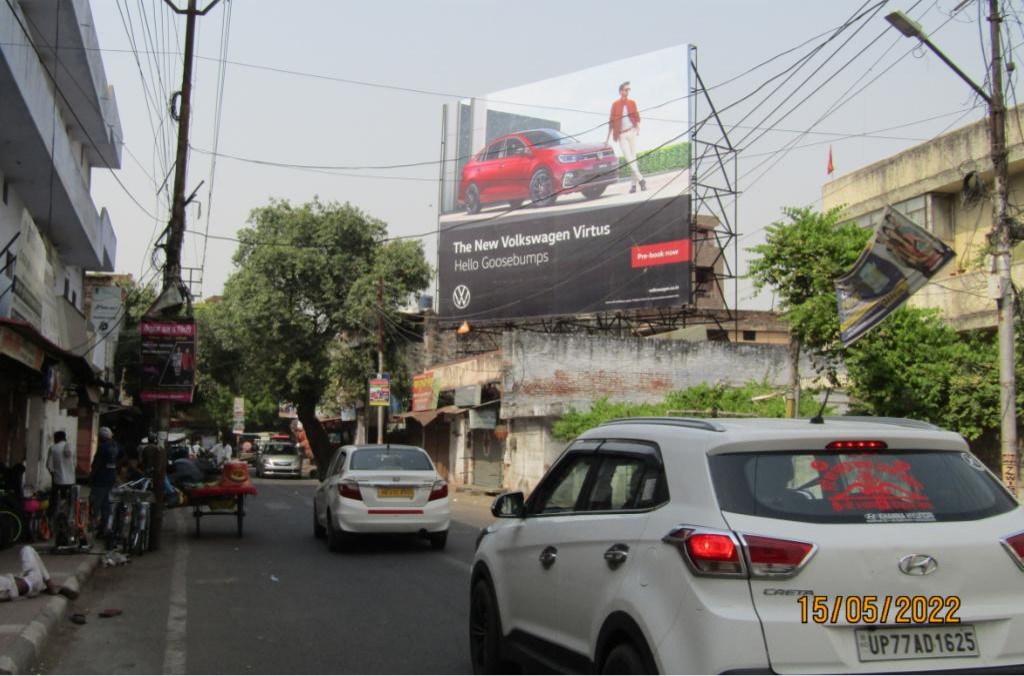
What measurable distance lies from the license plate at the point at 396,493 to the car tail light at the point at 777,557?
10.8 meters

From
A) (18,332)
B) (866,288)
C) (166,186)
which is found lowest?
(18,332)

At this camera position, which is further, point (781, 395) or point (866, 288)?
point (781, 395)

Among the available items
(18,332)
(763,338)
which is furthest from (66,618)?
(763,338)

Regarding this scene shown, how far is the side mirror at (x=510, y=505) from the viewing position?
243 inches

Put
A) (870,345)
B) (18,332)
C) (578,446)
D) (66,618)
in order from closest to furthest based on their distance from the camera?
(578,446)
(66,618)
(18,332)
(870,345)

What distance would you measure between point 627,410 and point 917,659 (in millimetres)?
21599

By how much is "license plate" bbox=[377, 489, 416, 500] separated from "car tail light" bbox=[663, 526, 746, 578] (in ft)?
34.8

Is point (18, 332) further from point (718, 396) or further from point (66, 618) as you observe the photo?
point (718, 396)

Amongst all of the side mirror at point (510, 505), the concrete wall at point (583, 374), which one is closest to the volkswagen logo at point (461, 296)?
the concrete wall at point (583, 374)

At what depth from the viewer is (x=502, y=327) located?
127ft

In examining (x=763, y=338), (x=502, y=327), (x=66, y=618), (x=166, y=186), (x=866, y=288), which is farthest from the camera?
(x=763, y=338)

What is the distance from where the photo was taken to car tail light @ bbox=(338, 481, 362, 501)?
46.4ft

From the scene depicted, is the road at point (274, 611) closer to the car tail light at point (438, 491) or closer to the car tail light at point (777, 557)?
the car tail light at point (438, 491)
